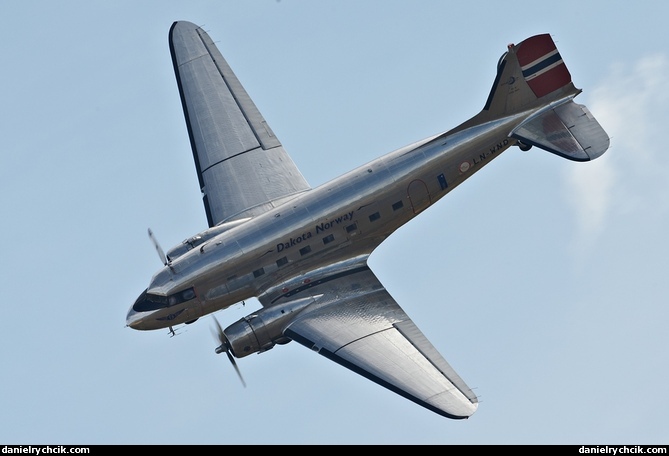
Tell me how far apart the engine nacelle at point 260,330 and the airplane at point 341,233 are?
0.05 m

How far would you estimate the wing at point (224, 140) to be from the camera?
57844 mm

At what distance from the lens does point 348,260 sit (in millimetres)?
54719

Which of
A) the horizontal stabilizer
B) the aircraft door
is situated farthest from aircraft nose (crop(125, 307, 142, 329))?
the horizontal stabilizer

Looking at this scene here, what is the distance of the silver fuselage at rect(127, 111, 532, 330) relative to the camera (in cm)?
5350

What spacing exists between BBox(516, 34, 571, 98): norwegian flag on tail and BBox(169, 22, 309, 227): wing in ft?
39.3

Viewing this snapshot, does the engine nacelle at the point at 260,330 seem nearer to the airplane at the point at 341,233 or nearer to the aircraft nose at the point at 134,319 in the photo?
the airplane at the point at 341,233

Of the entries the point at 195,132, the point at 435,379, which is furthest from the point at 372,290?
the point at 195,132

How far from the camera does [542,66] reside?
56594 millimetres

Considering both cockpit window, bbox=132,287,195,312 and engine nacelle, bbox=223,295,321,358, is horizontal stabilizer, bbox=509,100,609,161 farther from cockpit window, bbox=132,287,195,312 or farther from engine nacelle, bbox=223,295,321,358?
cockpit window, bbox=132,287,195,312

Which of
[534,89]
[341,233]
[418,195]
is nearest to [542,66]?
[534,89]

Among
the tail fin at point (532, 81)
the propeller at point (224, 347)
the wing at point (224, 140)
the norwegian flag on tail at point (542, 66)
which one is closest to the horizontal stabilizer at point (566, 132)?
the tail fin at point (532, 81)

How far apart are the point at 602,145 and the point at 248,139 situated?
57.2 ft

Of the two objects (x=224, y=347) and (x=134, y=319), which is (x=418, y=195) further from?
(x=134, y=319)

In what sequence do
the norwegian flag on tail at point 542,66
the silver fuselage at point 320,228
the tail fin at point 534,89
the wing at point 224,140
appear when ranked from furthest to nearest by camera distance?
the wing at point 224,140, the norwegian flag on tail at point 542,66, the tail fin at point 534,89, the silver fuselage at point 320,228
